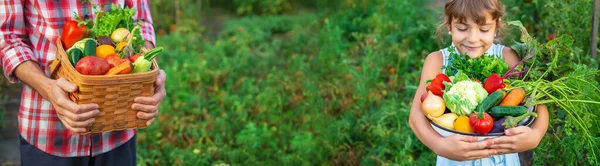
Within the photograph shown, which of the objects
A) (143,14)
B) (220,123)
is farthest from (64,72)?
(220,123)

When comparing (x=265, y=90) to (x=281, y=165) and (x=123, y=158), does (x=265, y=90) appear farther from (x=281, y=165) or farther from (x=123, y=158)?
(x=123, y=158)

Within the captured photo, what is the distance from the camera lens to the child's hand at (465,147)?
101 inches

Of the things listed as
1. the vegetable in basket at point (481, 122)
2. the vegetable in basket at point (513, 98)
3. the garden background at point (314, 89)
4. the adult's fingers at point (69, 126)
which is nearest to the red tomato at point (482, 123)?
the vegetable in basket at point (481, 122)

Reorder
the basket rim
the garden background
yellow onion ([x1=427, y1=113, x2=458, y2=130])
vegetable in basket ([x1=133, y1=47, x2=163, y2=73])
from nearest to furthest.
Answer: yellow onion ([x1=427, y1=113, x2=458, y2=130]) → the basket rim → vegetable in basket ([x1=133, y1=47, x2=163, y2=73]) → the garden background

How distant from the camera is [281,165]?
5.04 metres

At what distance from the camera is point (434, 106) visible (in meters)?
2.64

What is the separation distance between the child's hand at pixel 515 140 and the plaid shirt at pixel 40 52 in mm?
1506

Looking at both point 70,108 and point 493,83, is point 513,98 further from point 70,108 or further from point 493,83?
point 70,108

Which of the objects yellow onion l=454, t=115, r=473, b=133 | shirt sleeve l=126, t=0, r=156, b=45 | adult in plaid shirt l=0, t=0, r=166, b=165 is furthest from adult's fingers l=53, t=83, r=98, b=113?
yellow onion l=454, t=115, r=473, b=133

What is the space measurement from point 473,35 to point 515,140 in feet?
1.56

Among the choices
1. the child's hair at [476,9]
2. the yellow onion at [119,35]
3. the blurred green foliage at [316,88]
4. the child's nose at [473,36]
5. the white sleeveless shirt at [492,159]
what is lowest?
the blurred green foliage at [316,88]

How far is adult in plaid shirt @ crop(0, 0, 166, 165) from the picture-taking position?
2.88m

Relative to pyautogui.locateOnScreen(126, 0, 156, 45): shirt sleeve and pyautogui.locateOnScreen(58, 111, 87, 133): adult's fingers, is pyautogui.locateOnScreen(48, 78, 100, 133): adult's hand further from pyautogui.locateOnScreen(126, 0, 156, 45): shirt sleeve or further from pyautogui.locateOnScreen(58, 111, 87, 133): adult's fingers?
pyautogui.locateOnScreen(126, 0, 156, 45): shirt sleeve

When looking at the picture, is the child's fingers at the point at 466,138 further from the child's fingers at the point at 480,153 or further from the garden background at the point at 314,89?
the garden background at the point at 314,89
